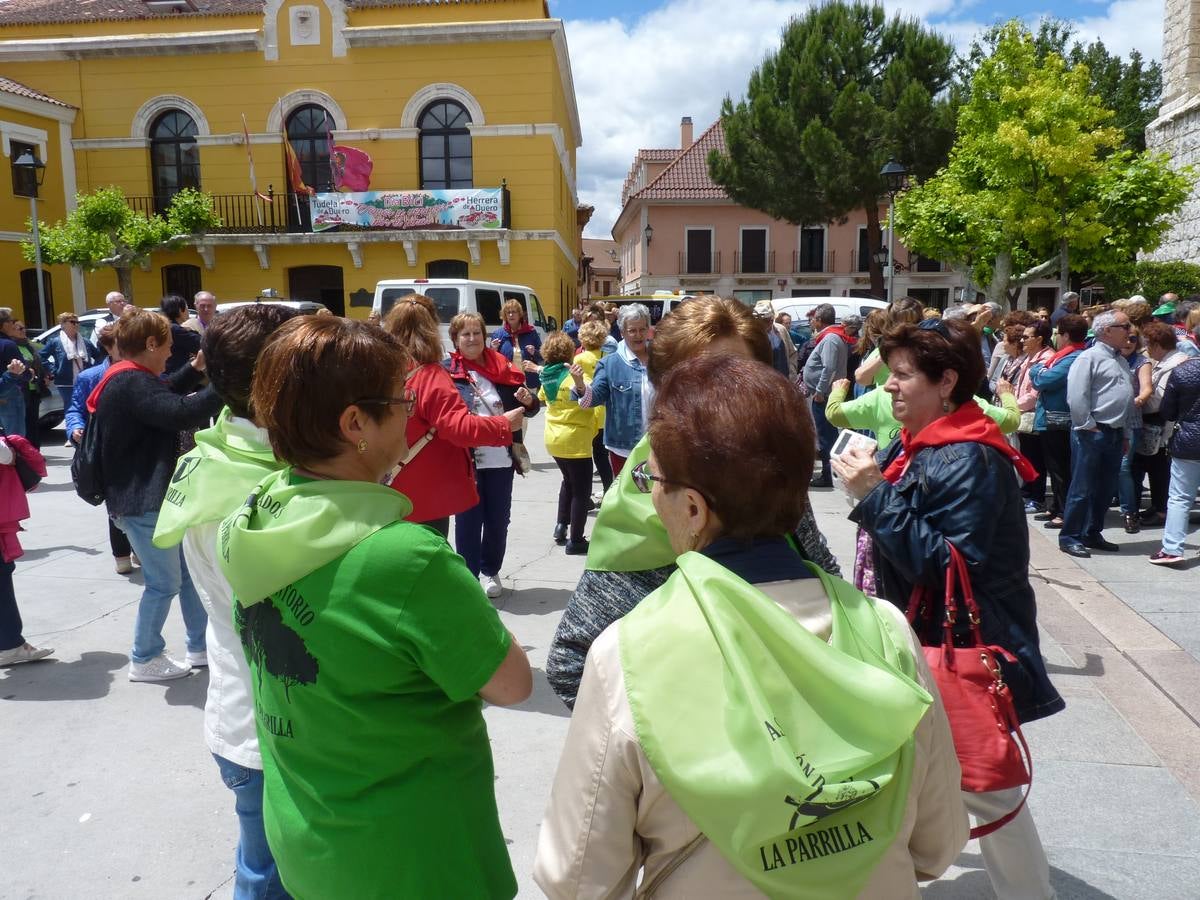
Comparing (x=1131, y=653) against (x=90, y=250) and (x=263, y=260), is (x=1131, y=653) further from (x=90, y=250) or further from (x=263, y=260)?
(x=263, y=260)

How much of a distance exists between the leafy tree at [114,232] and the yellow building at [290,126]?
1.26 meters

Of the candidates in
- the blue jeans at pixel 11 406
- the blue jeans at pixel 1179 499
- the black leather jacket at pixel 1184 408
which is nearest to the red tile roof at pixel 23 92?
the blue jeans at pixel 11 406

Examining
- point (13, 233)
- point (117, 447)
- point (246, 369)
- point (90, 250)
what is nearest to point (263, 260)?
point (90, 250)

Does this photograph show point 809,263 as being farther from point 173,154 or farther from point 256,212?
point 173,154

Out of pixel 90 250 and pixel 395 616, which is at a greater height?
pixel 90 250

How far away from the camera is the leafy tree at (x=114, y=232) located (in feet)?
64.4

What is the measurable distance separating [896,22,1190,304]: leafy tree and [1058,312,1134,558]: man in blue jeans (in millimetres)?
15237

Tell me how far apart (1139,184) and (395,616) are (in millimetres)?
22367

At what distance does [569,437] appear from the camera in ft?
21.5

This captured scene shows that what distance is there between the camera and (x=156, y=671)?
4.29m

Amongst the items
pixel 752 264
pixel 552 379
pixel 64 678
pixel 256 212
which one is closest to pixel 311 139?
Answer: pixel 256 212

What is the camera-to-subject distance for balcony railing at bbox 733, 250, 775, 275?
1566 inches

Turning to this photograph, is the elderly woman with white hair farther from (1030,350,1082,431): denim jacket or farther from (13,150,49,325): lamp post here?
(13,150,49,325): lamp post

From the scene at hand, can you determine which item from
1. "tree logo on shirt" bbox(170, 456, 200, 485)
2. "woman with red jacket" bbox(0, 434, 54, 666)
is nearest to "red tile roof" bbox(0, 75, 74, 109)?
"woman with red jacket" bbox(0, 434, 54, 666)
